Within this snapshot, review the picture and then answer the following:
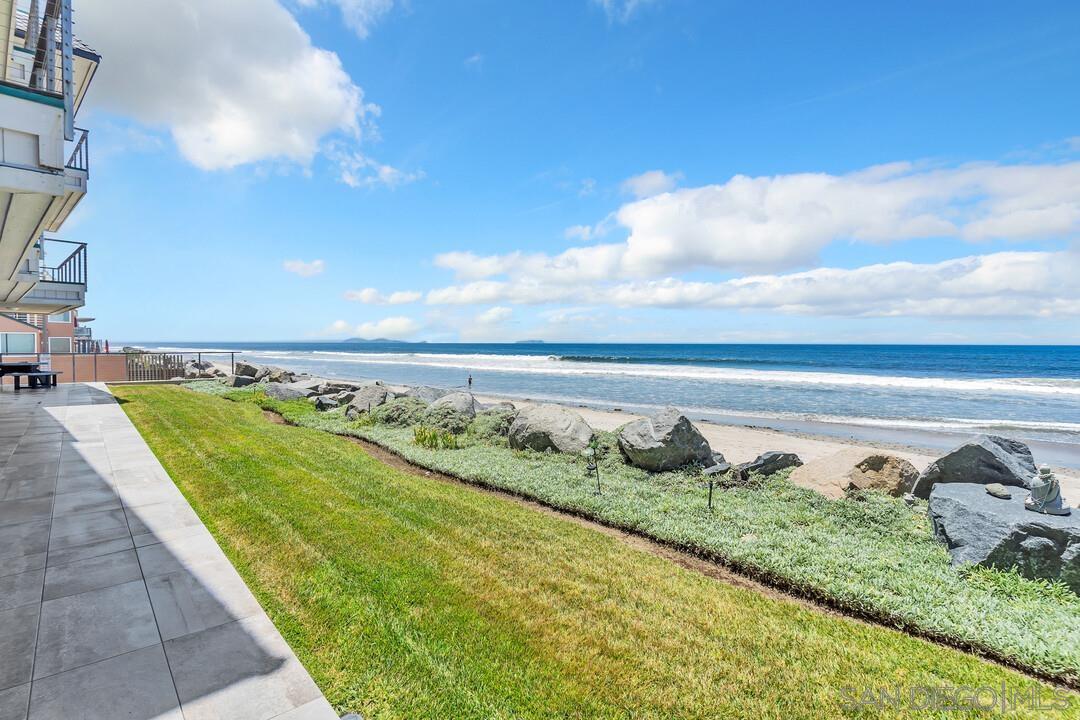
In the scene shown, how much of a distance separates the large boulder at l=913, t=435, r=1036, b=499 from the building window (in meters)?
37.4

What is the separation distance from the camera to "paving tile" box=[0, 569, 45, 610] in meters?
3.57

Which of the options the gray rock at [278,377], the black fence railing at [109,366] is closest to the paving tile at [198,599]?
the gray rock at [278,377]

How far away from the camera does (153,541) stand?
468cm

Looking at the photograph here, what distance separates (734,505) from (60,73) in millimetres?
9577

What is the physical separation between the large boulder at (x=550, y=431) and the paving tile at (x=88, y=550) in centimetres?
644

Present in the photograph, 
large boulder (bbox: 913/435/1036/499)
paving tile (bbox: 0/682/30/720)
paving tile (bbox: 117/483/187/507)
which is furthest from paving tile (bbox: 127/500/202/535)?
large boulder (bbox: 913/435/1036/499)

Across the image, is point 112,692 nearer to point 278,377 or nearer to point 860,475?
point 860,475

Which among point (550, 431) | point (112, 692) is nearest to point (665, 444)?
point (550, 431)

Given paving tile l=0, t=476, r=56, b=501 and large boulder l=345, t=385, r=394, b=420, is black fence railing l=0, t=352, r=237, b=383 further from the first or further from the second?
paving tile l=0, t=476, r=56, b=501

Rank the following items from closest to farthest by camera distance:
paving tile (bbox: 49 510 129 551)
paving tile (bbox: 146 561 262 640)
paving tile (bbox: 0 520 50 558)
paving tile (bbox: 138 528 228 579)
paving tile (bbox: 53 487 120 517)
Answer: paving tile (bbox: 146 561 262 640), paving tile (bbox: 138 528 228 579), paving tile (bbox: 0 520 50 558), paving tile (bbox: 49 510 129 551), paving tile (bbox: 53 487 120 517)

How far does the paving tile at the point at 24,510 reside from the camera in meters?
5.02

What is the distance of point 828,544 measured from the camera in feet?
17.6

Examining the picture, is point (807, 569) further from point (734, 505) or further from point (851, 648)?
point (734, 505)

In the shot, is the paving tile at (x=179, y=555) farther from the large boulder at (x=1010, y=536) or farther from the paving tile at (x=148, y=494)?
the large boulder at (x=1010, y=536)
